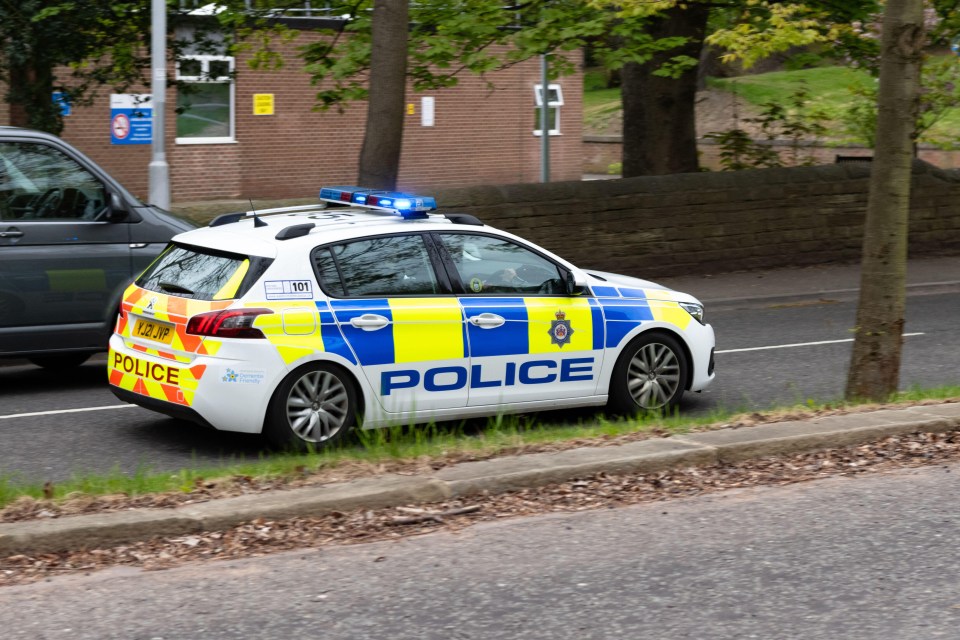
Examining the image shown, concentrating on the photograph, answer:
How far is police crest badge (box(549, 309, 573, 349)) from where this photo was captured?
852 cm

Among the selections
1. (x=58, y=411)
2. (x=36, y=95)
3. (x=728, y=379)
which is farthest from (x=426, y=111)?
(x=58, y=411)

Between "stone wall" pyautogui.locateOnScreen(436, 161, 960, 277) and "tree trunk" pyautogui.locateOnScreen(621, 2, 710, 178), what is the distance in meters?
1.06

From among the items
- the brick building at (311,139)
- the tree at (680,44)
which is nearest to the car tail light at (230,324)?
the tree at (680,44)

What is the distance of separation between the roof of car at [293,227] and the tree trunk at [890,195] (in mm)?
2506

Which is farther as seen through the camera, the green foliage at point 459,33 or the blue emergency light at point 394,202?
the green foliage at point 459,33

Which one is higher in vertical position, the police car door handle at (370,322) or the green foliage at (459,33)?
the green foliage at (459,33)

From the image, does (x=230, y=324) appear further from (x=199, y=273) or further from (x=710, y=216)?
(x=710, y=216)

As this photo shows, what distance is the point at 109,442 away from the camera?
837 centimetres

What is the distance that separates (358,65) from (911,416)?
996cm

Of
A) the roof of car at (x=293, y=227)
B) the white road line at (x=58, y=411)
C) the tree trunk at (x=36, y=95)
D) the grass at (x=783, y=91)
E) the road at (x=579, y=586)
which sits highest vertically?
the grass at (x=783, y=91)

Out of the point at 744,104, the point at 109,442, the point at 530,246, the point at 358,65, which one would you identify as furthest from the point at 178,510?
the point at 744,104

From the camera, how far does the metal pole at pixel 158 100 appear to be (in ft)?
43.5

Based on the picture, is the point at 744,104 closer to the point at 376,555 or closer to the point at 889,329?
the point at 889,329

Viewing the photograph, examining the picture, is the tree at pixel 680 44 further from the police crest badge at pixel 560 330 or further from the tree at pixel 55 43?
the police crest badge at pixel 560 330
